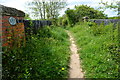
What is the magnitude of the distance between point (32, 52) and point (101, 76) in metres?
2.67

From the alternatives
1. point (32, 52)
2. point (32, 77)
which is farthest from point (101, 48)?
point (32, 77)

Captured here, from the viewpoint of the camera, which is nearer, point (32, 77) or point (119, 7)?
point (119, 7)

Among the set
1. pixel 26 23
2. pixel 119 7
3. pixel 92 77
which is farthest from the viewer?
pixel 26 23

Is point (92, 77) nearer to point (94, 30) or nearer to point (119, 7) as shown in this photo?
point (119, 7)

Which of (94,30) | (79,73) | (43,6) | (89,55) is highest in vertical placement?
(43,6)

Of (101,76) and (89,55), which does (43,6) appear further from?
(101,76)

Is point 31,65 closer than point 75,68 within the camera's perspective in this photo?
Yes

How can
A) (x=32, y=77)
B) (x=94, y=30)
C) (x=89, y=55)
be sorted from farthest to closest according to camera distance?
(x=94, y=30)
(x=89, y=55)
(x=32, y=77)

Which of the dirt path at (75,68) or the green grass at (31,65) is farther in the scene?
the dirt path at (75,68)

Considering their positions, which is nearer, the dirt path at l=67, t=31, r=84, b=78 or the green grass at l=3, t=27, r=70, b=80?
the green grass at l=3, t=27, r=70, b=80

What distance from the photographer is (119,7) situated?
2.97m

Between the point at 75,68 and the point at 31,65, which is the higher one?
the point at 31,65

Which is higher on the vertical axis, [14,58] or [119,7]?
[119,7]

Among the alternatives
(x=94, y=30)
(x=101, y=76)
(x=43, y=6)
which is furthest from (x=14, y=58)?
(x=43, y=6)
